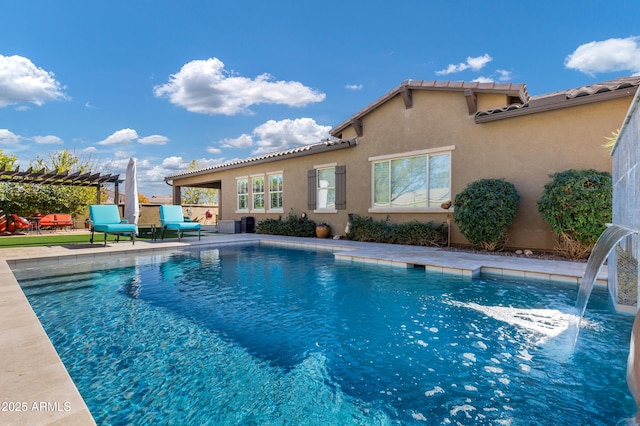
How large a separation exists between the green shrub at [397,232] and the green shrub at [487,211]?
1188 millimetres

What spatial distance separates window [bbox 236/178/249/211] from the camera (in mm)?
16672

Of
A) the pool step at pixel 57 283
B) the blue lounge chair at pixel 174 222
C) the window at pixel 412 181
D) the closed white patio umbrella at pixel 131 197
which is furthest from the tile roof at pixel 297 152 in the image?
the pool step at pixel 57 283

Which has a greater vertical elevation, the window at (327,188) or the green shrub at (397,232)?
the window at (327,188)

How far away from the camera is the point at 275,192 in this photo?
15172 millimetres

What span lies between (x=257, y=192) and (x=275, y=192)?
1.41 meters

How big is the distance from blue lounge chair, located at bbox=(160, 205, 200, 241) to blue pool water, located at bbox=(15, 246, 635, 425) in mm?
5185

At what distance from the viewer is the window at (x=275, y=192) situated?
14938 mm

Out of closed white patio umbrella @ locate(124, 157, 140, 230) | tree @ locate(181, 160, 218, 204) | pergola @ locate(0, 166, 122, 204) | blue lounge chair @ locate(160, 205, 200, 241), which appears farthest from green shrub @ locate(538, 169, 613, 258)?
tree @ locate(181, 160, 218, 204)

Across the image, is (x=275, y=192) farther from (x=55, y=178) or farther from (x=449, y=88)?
(x=55, y=178)

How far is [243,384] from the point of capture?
7.81 ft

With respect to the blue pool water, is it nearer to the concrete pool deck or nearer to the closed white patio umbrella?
the concrete pool deck

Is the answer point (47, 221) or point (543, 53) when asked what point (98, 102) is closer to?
point (47, 221)

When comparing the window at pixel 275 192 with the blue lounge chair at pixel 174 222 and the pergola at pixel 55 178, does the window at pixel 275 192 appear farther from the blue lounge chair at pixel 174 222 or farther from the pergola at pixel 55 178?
the pergola at pixel 55 178

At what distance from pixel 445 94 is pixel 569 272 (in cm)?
621
